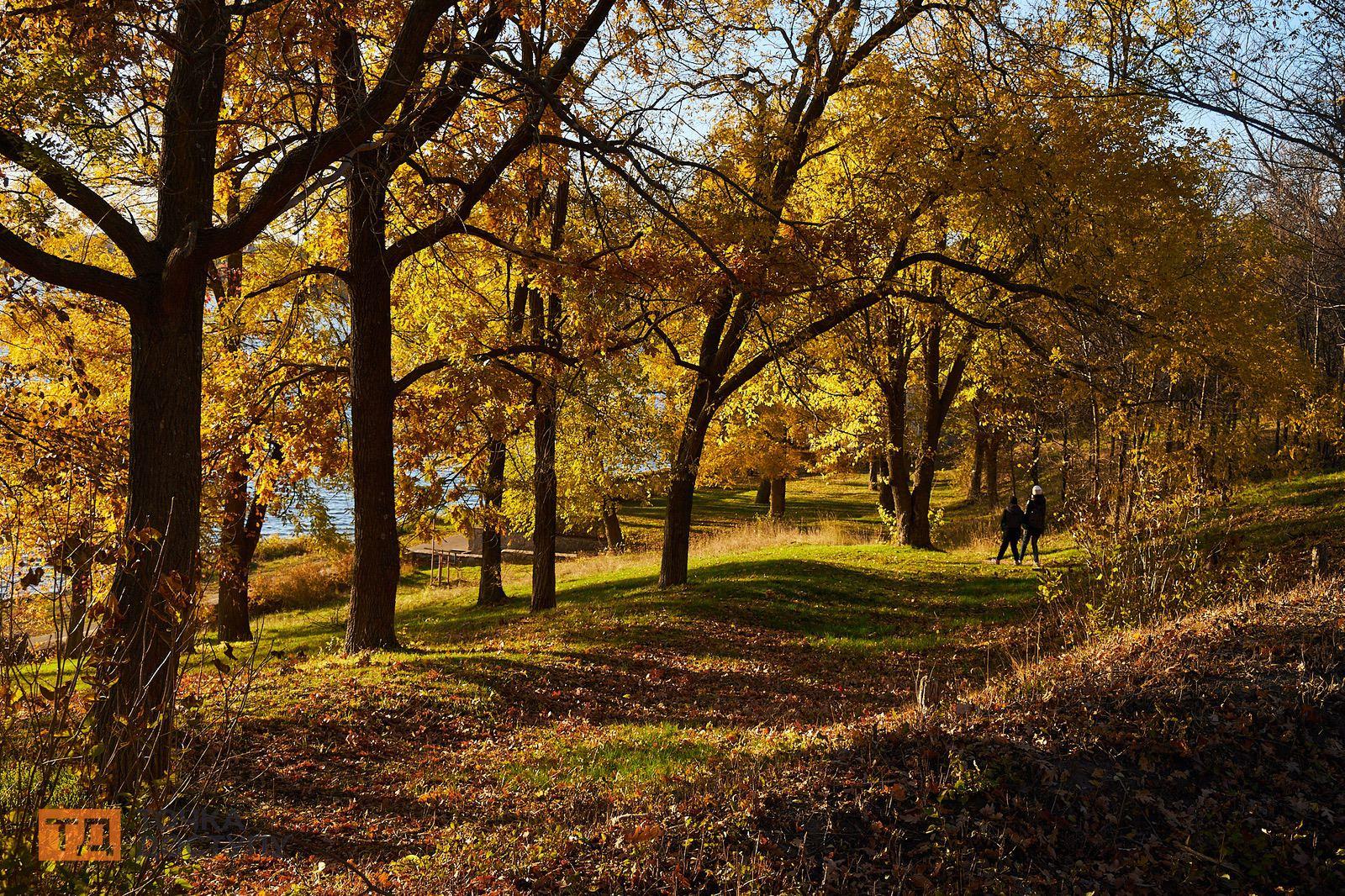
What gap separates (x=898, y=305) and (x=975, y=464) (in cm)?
2560

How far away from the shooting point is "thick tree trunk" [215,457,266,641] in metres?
10.2

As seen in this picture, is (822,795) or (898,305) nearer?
(822,795)

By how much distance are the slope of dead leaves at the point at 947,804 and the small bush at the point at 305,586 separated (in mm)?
19911

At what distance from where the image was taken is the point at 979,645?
11.4 meters

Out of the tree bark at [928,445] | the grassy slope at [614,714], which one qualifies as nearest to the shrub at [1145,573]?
the grassy slope at [614,714]

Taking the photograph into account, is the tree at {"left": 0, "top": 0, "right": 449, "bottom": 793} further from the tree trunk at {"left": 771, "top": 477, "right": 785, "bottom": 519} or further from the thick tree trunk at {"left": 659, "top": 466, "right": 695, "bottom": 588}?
the tree trunk at {"left": 771, "top": 477, "right": 785, "bottom": 519}

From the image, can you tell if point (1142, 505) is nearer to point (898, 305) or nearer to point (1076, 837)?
point (1076, 837)

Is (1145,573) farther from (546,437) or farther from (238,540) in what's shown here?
(238,540)

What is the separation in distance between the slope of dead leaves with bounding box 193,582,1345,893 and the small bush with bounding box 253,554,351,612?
19.9 meters

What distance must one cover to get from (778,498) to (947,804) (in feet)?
107

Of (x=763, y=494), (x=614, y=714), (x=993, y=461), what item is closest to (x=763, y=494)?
(x=763, y=494)

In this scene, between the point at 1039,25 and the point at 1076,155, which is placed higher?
the point at 1039,25

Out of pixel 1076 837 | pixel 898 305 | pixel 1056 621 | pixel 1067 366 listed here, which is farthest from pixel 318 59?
pixel 1067 366

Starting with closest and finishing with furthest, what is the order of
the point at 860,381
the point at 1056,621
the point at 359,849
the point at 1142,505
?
the point at 359,849 < the point at 1142,505 < the point at 1056,621 < the point at 860,381
